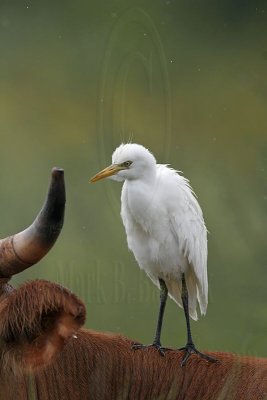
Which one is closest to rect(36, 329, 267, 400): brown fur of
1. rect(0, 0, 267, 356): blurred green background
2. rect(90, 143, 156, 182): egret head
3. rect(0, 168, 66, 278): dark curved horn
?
rect(0, 168, 66, 278): dark curved horn

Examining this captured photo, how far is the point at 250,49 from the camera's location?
9.83 metres

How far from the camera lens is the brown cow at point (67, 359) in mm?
3082

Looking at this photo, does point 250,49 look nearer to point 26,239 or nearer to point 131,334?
point 131,334

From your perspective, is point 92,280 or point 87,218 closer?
point 92,280

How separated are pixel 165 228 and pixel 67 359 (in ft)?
4.16

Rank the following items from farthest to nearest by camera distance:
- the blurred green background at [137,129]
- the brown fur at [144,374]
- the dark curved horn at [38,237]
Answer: the blurred green background at [137,129], the brown fur at [144,374], the dark curved horn at [38,237]

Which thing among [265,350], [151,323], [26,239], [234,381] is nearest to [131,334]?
[151,323]

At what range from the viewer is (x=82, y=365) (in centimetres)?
340

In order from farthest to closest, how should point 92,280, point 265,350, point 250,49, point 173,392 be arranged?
point 250,49 < point 92,280 < point 265,350 < point 173,392

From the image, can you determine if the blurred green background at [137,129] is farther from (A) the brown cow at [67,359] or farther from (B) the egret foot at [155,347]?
(A) the brown cow at [67,359]

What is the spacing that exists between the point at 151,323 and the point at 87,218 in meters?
1.14

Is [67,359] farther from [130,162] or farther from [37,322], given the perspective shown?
[130,162]

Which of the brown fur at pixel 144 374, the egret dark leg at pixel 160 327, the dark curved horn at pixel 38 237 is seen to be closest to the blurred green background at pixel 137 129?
the egret dark leg at pixel 160 327

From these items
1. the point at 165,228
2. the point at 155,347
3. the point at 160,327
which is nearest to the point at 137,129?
the point at 165,228
